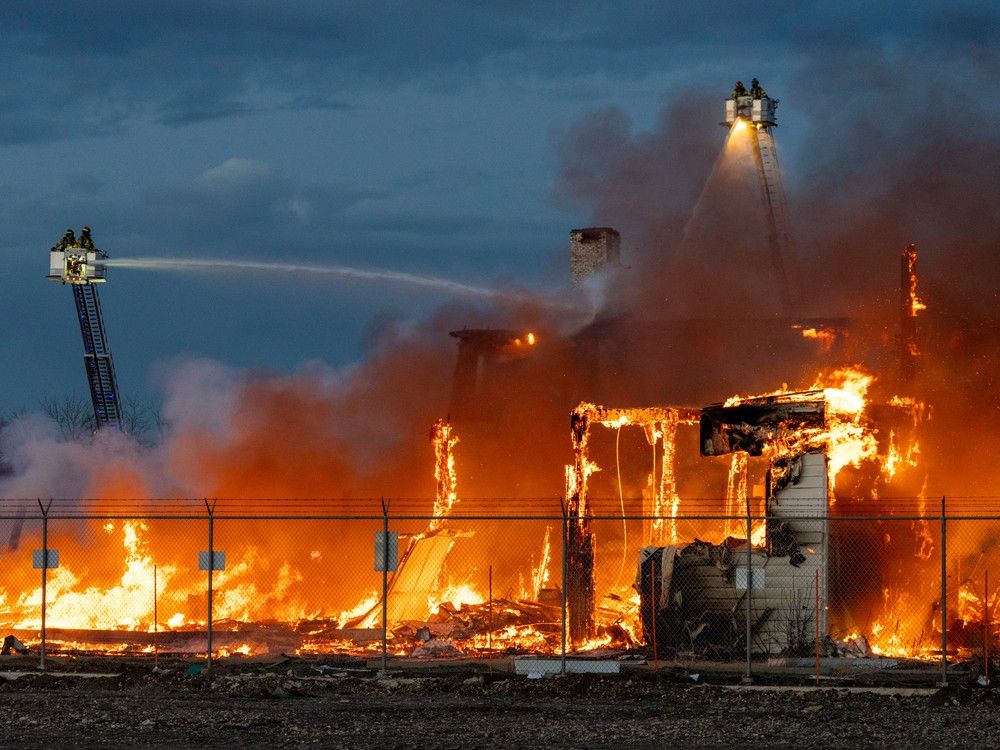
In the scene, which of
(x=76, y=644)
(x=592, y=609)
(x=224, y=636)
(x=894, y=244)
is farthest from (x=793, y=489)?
(x=894, y=244)

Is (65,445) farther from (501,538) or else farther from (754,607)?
(754,607)

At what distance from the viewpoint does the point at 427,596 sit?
27.8 m

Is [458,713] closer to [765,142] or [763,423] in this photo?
[763,423]

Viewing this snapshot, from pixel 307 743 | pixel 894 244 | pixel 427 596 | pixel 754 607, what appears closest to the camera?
pixel 307 743

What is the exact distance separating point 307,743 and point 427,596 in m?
11.7

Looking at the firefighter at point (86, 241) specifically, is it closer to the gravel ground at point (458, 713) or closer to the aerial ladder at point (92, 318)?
the aerial ladder at point (92, 318)

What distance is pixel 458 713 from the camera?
1803 cm

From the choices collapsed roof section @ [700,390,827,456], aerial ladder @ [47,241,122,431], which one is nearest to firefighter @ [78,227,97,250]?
aerial ladder @ [47,241,122,431]

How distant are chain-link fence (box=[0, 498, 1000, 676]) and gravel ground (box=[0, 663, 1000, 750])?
102 centimetres

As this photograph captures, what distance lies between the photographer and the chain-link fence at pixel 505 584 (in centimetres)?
2262

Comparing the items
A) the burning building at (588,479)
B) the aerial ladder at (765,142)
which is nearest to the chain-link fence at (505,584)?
the burning building at (588,479)

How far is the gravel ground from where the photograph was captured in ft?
53.5

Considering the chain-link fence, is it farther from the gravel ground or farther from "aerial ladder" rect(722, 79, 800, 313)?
"aerial ladder" rect(722, 79, 800, 313)

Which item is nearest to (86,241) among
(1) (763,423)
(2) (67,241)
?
(2) (67,241)
